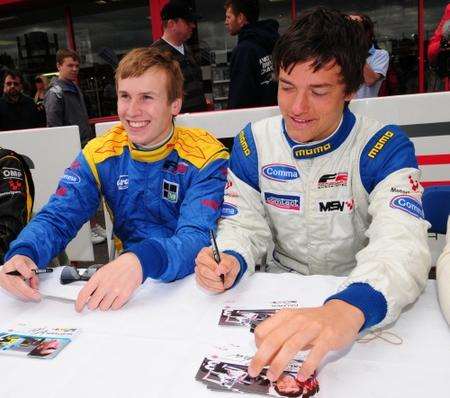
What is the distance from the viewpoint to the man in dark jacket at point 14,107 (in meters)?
5.43

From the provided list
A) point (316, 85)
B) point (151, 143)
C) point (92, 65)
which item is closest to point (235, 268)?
point (316, 85)

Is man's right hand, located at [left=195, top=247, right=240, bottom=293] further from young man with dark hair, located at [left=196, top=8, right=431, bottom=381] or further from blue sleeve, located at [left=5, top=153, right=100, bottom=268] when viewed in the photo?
blue sleeve, located at [left=5, top=153, right=100, bottom=268]

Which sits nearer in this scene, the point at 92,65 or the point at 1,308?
the point at 1,308

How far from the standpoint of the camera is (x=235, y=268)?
133 centimetres

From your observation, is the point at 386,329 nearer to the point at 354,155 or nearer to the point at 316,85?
the point at 354,155

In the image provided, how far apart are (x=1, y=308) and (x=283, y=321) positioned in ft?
2.80

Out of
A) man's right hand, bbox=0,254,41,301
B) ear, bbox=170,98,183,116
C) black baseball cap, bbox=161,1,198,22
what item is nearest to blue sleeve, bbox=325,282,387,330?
man's right hand, bbox=0,254,41,301

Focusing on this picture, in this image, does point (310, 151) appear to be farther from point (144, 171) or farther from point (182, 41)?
point (182, 41)

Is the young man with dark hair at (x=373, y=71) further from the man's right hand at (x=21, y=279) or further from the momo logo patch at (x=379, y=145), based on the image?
the man's right hand at (x=21, y=279)

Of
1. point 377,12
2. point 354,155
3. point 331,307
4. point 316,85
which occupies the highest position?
point 377,12

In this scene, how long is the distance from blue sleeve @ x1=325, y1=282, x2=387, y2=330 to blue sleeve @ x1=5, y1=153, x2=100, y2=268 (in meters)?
1.01

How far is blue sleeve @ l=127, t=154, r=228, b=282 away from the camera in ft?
4.46

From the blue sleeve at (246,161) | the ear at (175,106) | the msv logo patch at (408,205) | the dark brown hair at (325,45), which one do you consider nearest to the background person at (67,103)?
the ear at (175,106)

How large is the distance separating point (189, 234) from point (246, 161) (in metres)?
0.34
